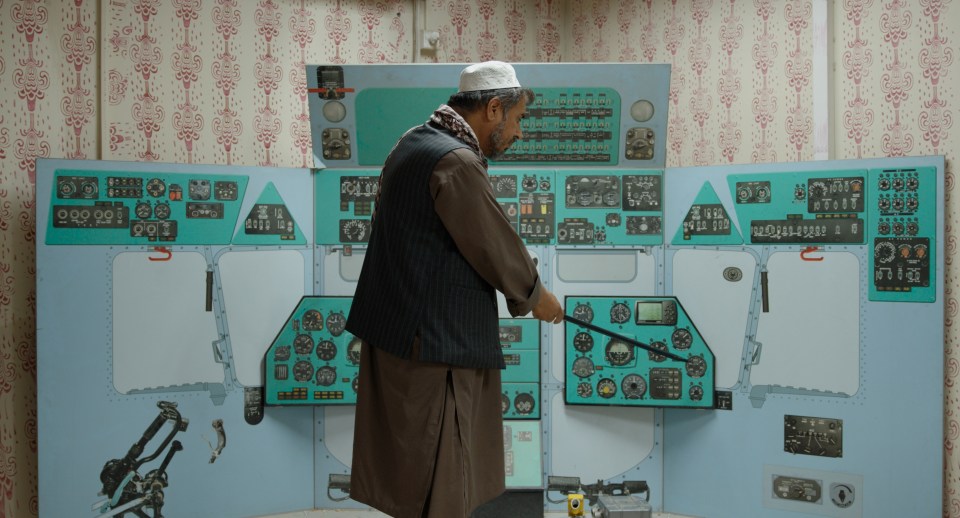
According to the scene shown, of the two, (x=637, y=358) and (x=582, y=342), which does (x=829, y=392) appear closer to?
(x=637, y=358)

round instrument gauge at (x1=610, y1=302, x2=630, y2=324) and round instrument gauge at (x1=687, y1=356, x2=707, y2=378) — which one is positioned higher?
round instrument gauge at (x1=610, y1=302, x2=630, y2=324)

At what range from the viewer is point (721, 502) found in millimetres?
3740

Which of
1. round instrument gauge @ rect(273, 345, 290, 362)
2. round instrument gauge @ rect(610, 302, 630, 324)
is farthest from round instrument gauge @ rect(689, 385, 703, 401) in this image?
round instrument gauge @ rect(273, 345, 290, 362)

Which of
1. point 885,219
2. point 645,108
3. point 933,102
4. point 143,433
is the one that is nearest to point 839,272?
point 885,219

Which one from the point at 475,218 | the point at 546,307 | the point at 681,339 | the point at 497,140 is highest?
the point at 497,140

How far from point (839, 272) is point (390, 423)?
7.75 ft

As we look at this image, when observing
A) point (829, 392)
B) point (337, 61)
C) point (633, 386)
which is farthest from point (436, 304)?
point (337, 61)

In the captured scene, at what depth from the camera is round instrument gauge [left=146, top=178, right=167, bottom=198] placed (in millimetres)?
3568

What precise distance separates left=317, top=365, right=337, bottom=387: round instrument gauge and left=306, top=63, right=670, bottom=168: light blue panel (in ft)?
3.30

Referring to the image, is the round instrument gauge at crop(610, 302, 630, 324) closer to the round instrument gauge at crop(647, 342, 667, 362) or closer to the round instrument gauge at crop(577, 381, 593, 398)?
the round instrument gauge at crop(647, 342, 667, 362)

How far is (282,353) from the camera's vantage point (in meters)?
3.78

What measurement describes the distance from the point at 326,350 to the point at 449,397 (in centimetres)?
196

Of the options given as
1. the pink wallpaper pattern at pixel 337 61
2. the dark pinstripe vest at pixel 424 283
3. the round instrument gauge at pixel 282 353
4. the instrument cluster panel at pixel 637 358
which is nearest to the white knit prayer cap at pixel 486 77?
the dark pinstripe vest at pixel 424 283

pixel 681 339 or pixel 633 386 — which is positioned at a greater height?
pixel 681 339
